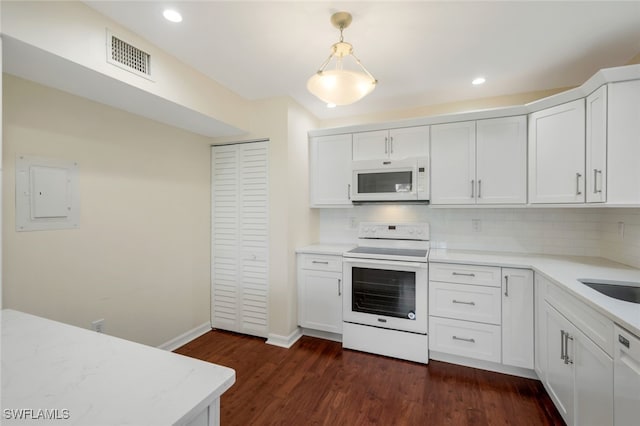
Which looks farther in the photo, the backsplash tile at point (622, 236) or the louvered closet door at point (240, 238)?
the louvered closet door at point (240, 238)

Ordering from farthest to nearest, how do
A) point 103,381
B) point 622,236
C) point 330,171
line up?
point 330,171 < point 622,236 < point 103,381

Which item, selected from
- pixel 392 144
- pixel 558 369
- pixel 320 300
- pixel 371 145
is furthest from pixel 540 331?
pixel 371 145

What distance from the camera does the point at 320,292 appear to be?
2.82 m

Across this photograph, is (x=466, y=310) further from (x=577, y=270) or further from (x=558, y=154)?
(x=558, y=154)

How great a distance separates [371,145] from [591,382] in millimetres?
2373

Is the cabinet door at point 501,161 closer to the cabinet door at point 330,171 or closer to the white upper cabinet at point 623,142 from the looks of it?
the white upper cabinet at point 623,142

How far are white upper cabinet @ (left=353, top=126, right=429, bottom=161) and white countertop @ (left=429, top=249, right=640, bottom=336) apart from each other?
106 centimetres

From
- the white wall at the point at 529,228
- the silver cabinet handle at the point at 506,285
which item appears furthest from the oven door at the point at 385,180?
the silver cabinet handle at the point at 506,285

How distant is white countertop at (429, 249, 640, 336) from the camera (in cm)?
116

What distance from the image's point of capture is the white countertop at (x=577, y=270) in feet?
3.80

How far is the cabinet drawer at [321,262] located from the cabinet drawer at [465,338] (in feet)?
3.23

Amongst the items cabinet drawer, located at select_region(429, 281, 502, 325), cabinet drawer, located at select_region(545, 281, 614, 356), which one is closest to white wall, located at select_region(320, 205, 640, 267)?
cabinet drawer, located at select_region(429, 281, 502, 325)

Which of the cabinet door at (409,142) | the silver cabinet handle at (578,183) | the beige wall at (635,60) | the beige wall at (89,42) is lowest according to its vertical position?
the silver cabinet handle at (578,183)

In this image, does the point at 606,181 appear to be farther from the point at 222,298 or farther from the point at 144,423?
the point at 222,298
